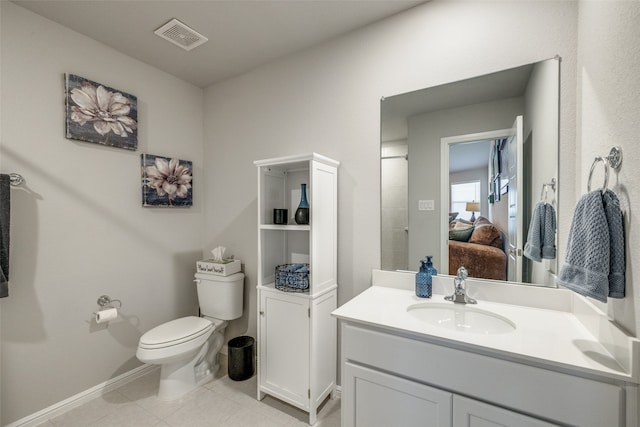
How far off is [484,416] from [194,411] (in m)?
1.71

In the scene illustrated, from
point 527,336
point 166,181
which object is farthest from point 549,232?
point 166,181

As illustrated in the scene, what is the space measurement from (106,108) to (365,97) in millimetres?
1848

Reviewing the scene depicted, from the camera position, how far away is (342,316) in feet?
4.04

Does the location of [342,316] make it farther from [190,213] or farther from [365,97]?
[190,213]

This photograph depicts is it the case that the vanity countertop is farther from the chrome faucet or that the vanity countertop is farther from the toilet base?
the toilet base

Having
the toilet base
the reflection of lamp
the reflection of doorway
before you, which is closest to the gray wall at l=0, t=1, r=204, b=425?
the toilet base

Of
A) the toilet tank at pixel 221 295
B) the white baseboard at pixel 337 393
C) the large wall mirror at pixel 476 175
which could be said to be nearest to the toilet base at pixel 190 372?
the toilet tank at pixel 221 295

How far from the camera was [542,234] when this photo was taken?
1314 mm

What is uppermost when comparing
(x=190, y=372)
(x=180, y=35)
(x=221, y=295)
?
(x=180, y=35)

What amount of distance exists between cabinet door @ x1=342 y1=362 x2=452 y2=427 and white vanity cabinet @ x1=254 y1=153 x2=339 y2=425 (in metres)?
0.46

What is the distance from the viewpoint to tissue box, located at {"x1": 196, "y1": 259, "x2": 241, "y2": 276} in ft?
7.20

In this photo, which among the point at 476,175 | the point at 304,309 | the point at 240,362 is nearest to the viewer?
the point at 476,175

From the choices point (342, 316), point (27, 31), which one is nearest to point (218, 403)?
point (342, 316)

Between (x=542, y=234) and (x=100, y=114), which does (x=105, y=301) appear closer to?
(x=100, y=114)
